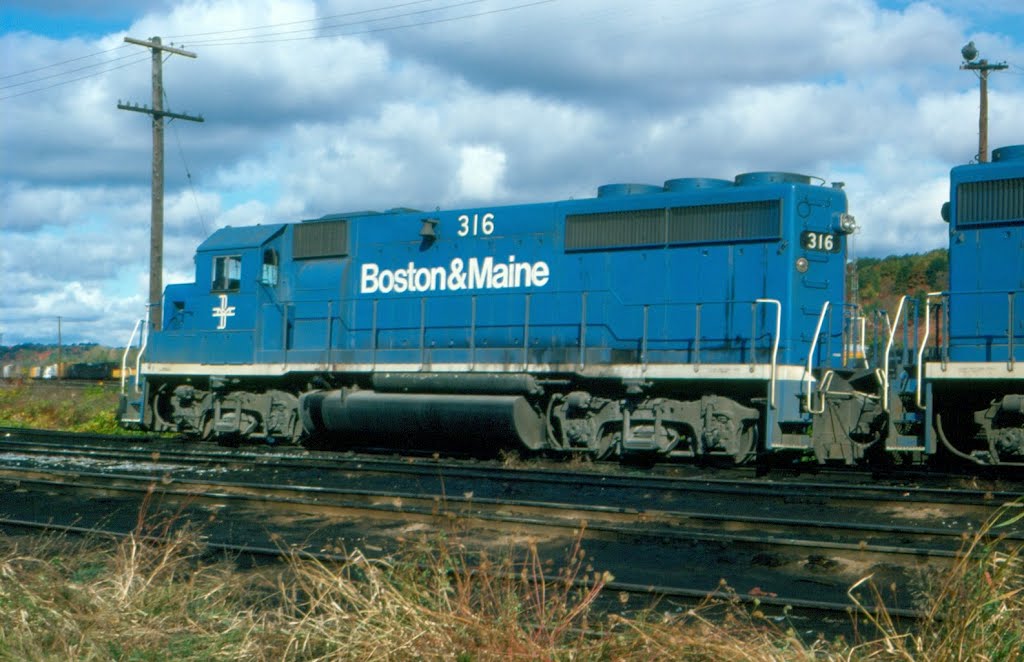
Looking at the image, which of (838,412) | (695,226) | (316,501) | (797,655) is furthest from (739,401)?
(797,655)

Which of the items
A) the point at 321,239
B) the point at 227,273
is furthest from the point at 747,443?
the point at 227,273

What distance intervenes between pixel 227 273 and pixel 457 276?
14.2 ft

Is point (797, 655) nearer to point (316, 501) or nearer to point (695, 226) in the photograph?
Answer: point (316, 501)

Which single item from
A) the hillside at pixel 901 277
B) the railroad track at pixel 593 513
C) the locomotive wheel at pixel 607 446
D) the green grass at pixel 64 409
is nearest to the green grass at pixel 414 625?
the railroad track at pixel 593 513

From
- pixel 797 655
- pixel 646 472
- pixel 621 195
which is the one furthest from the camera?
pixel 621 195

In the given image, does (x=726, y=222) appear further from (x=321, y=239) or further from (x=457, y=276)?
(x=321, y=239)

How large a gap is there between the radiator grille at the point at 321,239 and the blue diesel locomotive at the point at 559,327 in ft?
0.11

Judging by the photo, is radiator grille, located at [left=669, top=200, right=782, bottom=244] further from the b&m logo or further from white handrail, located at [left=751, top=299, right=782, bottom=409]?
the b&m logo

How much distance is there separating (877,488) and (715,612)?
5008 millimetres

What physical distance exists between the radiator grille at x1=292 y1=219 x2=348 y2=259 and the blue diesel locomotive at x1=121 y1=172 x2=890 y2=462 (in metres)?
0.03

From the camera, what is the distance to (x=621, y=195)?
13953 mm

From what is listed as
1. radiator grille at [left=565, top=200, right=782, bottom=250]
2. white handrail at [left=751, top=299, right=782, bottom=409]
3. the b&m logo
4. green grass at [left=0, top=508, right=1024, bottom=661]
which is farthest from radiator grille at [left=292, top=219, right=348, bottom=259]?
green grass at [left=0, top=508, right=1024, bottom=661]

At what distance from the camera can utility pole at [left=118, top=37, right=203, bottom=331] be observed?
2384 centimetres

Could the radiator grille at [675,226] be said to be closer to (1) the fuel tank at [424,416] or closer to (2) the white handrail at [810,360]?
(2) the white handrail at [810,360]
